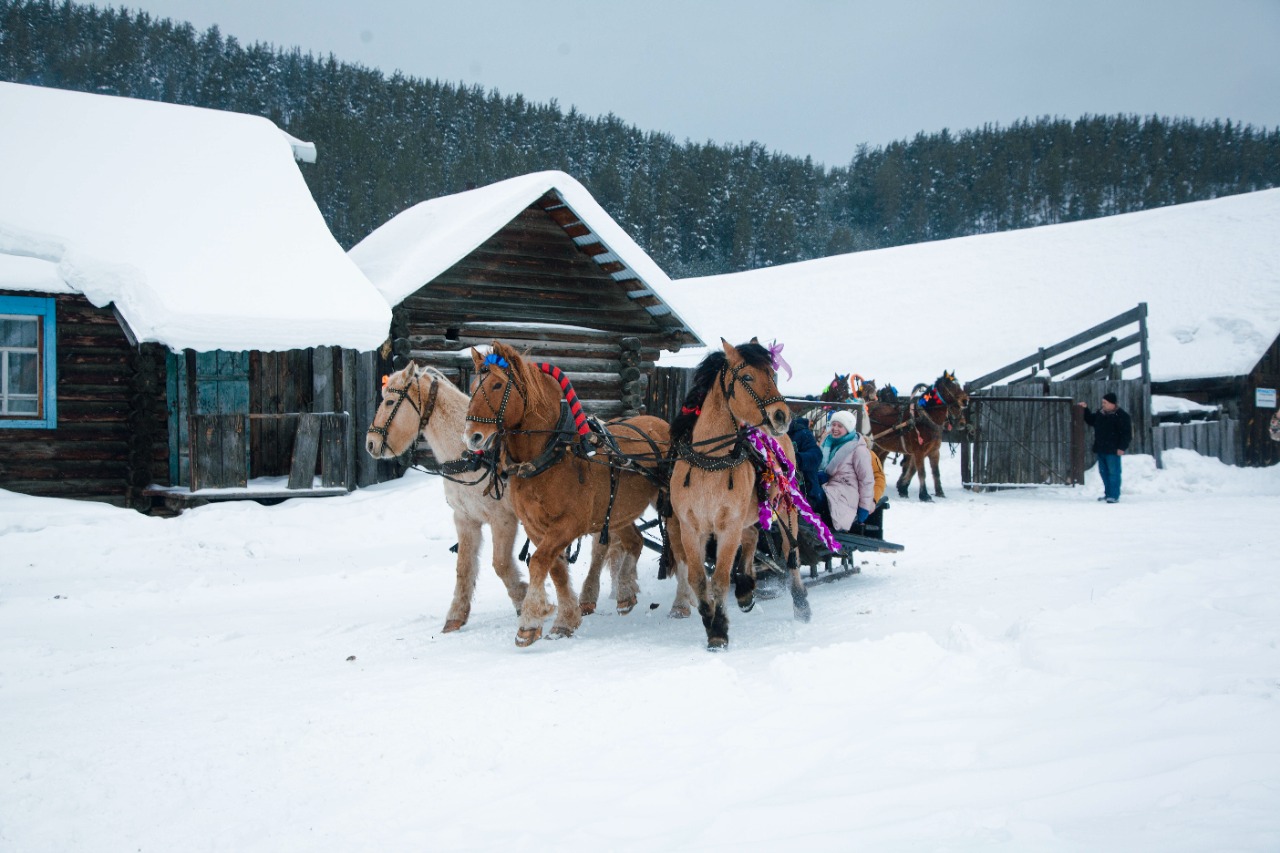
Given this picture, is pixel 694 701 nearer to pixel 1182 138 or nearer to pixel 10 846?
pixel 10 846

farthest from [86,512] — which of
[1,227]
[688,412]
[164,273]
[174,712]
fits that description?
[688,412]

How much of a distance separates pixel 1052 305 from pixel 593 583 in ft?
113

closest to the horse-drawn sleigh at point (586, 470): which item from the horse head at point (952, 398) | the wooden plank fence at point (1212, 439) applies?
the horse head at point (952, 398)

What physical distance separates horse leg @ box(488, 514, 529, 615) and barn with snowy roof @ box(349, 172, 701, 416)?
7.36 meters

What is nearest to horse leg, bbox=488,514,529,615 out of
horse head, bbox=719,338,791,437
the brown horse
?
horse head, bbox=719,338,791,437

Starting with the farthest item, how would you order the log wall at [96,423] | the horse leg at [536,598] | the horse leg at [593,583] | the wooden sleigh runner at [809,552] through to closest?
the log wall at [96,423]
the horse leg at [593,583]
the wooden sleigh runner at [809,552]
the horse leg at [536,598]

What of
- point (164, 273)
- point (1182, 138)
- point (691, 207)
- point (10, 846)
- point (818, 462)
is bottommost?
point (10, 846)

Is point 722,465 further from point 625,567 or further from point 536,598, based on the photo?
point 625,567

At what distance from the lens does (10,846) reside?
3398mm

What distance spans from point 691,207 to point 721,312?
2959 centimetres

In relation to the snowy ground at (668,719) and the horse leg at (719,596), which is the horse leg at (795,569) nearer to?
the snowy ground at (668,719)

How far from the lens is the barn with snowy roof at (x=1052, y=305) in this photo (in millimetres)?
22422

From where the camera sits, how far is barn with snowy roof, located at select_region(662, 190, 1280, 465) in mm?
22422

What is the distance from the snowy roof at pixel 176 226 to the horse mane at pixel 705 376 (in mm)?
6717
